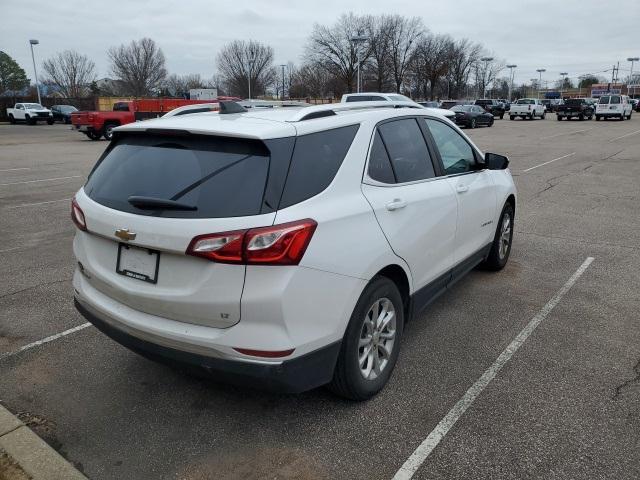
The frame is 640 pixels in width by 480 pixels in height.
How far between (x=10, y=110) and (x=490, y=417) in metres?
54.4

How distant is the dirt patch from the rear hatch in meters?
0.95

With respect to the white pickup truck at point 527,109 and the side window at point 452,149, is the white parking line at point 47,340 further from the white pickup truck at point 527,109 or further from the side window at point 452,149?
the white pickup truck at point 527,109

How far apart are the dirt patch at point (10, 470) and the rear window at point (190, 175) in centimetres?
139

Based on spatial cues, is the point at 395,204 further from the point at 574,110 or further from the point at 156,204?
the point at 574,110

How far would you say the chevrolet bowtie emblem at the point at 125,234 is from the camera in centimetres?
268

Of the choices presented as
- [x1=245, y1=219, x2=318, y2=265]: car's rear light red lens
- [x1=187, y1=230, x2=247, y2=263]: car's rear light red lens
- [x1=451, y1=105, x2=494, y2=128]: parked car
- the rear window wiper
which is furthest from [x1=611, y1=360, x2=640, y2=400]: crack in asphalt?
[x1=451, y1=105, x2=494, y2=128]: parked car

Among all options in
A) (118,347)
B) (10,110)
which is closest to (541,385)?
(118,347)

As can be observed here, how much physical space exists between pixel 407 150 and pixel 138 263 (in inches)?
76.0

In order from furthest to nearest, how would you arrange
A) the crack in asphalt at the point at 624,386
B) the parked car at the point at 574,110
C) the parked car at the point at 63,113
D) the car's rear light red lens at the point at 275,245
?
the parked car at the point at 63,113
the parked car at the point at 574,110
the crack in asphalt at the point at 624,386
the car's rear light red lens at the point at 275,245

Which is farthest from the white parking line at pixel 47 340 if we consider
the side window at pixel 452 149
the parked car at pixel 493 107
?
the parked car at pixel 493 107

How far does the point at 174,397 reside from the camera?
10.8 ft

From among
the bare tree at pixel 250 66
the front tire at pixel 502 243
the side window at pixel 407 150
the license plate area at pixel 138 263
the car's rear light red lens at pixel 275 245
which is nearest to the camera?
the car's rear light red lens at pixel 275 245

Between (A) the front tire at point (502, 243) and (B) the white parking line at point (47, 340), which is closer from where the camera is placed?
(B) the white parking line at point (47, 340)

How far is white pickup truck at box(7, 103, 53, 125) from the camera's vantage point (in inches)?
1791
